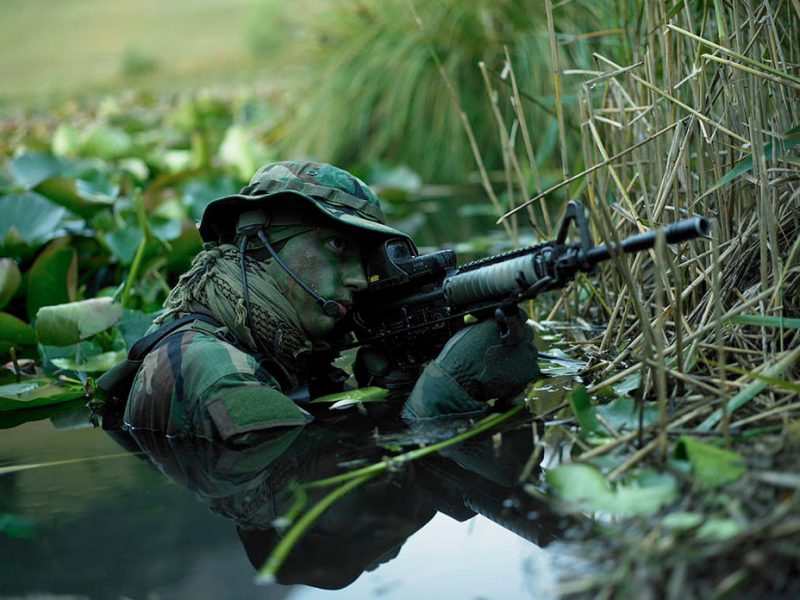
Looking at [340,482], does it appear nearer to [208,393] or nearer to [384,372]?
[208,393]

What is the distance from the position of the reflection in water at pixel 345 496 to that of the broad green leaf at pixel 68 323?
0.56 m

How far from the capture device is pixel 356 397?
7.36 ft

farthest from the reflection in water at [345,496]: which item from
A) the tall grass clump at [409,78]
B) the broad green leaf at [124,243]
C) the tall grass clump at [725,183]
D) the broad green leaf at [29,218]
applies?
the tall grass clump at [409,78]

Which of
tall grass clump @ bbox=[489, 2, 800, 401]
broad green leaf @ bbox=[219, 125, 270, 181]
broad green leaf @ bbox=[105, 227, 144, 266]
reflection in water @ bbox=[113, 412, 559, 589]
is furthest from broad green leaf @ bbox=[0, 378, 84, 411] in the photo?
broad green leaf @ bbox=[219, 125, 270, 181]

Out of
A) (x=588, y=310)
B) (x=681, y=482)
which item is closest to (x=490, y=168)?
(x=588, y=310)

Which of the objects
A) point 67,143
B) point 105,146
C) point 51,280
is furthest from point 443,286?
point 67,143

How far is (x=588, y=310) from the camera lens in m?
2.87

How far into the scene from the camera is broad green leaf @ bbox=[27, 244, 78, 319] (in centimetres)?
304

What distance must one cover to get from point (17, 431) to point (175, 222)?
1.33m

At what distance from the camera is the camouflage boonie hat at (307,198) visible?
2164mm

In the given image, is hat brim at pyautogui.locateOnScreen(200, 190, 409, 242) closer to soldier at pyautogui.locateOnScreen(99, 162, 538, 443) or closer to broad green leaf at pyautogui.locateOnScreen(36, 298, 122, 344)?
soldier at pyautogui.locateOnScreen(99, 162, 538, 443)

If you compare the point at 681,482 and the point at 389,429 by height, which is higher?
the point at 681,482

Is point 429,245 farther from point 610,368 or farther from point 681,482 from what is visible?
point 681,482

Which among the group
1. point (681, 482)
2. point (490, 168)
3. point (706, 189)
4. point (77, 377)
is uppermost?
point (706, 189)
